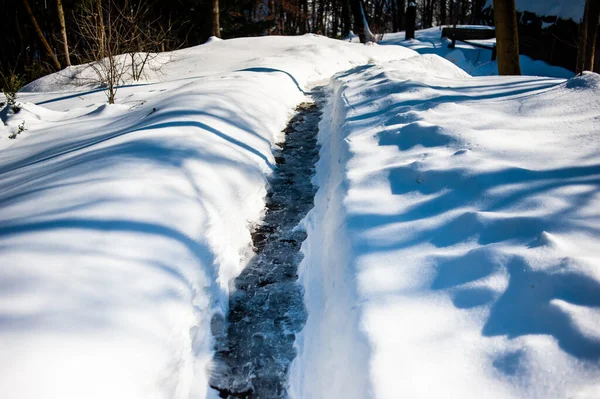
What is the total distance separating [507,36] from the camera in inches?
241

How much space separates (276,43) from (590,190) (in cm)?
1045

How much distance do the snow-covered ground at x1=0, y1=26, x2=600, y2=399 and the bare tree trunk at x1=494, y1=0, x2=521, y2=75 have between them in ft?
7.49

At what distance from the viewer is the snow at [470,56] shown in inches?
509

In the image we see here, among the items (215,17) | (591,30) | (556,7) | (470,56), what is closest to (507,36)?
(591,30)

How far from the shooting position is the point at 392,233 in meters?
2.32

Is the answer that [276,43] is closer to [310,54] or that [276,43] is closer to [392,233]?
[310,54]

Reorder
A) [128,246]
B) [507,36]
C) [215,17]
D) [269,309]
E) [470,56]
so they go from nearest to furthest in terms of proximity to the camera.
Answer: [128,246], [269,309], [507,36], [215,17], [470,56]

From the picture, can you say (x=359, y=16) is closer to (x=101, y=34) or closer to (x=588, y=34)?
(x=588, y=34)

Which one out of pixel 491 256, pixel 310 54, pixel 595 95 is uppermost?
pixel 310 54

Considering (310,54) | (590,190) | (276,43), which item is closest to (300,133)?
(590,190)

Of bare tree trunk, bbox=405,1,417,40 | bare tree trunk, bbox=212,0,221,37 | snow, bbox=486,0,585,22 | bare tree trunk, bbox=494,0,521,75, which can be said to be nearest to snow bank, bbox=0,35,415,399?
bare tree trunk, bbox=494,0,521,75

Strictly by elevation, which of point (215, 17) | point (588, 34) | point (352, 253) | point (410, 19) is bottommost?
point (352, 253)

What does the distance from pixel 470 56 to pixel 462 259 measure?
16.1 metres

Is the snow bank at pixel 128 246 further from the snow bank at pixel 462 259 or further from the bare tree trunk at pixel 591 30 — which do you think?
the bare tree trunk at pixel 591 30
